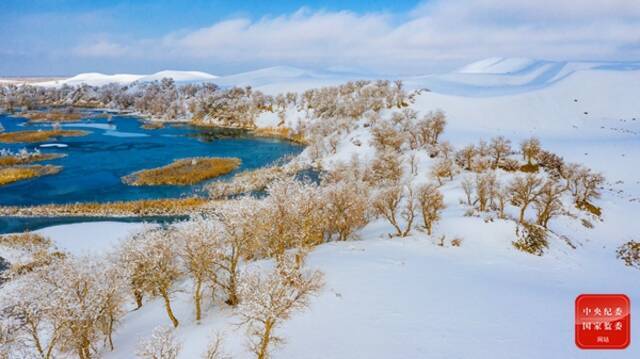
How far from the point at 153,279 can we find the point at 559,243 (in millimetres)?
35583

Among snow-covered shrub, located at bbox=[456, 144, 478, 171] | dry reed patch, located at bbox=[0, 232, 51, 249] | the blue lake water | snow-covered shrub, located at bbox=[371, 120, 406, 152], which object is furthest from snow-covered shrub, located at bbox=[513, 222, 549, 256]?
dry reed patch, located at bbox=[0, 232, 51, 249]

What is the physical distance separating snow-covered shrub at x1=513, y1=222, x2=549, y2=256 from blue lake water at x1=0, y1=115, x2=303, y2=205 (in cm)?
4640

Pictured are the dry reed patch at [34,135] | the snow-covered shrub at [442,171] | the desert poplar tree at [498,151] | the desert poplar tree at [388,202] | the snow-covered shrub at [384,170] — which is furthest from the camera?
the dry reed patch at [34,135]

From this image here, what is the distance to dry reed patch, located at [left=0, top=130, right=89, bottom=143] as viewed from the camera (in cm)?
10346

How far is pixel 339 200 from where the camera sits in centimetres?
3606

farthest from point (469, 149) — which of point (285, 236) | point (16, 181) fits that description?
point (16, 181)

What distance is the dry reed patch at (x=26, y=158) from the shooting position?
76.8 metres

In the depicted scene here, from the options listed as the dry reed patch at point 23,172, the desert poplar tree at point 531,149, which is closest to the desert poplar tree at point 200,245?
the desert poplar tree at point 531,149

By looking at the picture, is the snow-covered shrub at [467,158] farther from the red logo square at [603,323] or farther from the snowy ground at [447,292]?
the red logo square at [603,323]

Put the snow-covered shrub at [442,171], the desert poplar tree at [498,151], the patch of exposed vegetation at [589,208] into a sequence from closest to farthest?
the patch of exposed vegetation at [589,208], the snow-covered shrub at [442,171], the desert poplar tree at [498,151]

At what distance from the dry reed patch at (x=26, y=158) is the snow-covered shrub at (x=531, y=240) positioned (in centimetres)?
8907

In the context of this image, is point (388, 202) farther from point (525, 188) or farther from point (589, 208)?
point (589, 208)

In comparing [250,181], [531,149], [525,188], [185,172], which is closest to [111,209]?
[185,172]

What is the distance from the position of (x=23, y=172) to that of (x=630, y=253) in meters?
89.4
